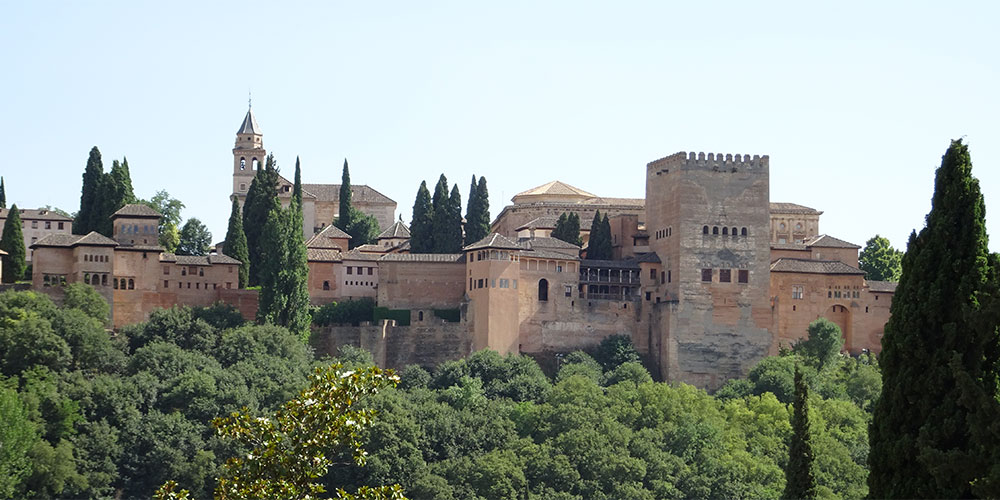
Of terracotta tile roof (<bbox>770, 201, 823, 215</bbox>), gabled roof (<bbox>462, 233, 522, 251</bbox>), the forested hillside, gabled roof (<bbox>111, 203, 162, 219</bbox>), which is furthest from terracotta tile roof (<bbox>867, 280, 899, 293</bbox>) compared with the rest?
gabled roof (<bbox>111, 203, 162, 219</bbox>)

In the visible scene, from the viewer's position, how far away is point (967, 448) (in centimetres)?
1761

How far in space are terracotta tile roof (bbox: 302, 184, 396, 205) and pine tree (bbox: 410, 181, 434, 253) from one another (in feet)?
53.0

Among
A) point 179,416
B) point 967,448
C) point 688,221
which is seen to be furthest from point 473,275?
point 967,448

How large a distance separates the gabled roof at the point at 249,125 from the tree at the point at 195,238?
429 inches

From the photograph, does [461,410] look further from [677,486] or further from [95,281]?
[95,281]

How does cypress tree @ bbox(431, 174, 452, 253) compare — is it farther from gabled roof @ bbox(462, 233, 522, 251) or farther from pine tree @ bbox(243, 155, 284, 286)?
pine tree @ bbox(243, 155, 284, 286)

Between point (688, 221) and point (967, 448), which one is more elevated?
point (688, 221)

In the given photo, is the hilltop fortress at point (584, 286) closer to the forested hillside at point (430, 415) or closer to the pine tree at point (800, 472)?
the forested hillside at point (430, 415)

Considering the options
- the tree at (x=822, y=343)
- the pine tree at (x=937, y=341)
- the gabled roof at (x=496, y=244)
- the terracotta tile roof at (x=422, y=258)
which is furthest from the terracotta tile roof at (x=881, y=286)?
the pine tree at (x=937, y=341)

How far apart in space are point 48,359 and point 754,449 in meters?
24.3

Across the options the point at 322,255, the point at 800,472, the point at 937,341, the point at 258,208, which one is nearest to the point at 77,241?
the point at 258,208

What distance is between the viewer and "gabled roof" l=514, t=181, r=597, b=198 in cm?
7656

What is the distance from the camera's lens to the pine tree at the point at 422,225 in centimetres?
6669

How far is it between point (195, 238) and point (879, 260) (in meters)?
30.5
